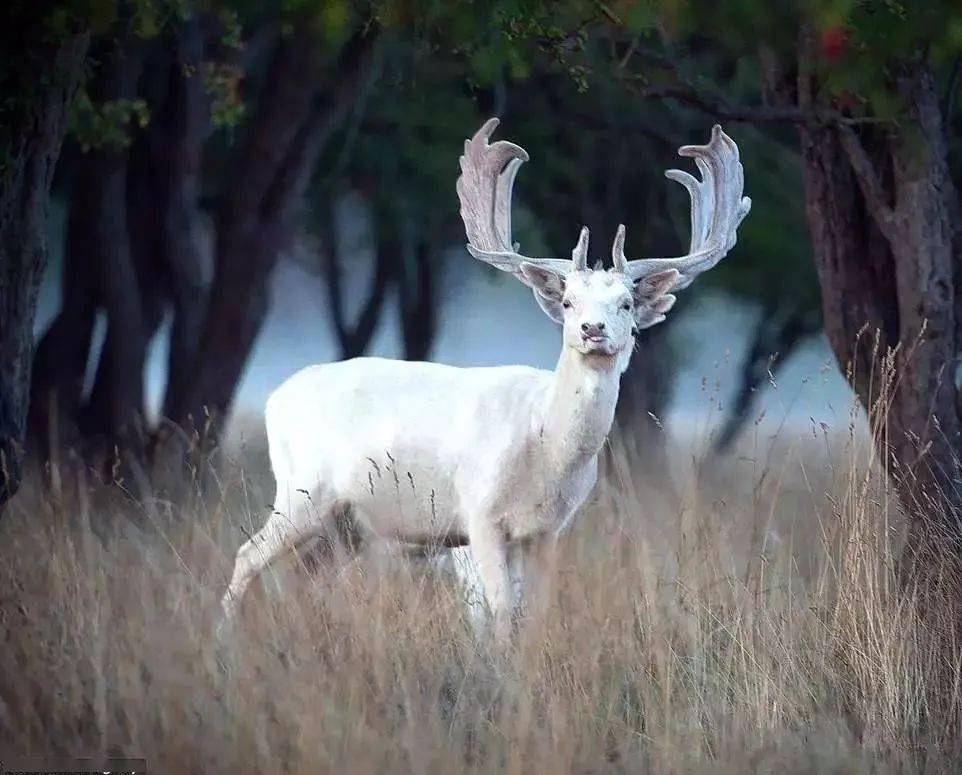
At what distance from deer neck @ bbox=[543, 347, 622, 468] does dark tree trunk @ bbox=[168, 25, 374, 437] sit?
528cm

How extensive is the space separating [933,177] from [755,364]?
11.6m

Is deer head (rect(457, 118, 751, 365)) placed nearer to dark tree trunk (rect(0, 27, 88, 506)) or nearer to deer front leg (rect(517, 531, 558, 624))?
deer front leg (rect(517, 531, 558, 624))

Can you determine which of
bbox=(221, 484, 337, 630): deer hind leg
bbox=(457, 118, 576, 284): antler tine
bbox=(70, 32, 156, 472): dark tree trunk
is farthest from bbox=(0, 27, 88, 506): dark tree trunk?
bbox=(70, 32, 156, 472): dark tree trunk

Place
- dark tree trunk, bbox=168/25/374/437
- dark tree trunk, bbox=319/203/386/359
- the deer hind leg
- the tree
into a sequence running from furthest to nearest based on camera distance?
1. dark tree trunk, bbox=319/203/386/359
2. dark tree trunk, bbox=168/25/374/437
3. the deer hind leg
4. the tree

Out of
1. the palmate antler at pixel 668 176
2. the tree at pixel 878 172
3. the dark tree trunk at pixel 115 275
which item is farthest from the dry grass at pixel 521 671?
the dark tree trunk at pixel 115 275

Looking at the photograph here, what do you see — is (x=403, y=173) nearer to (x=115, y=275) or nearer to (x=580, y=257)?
(x=115, y=275)

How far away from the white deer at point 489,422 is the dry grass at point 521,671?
0.39m

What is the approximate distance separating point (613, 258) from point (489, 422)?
956mm

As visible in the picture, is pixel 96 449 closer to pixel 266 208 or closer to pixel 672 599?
pixel 266 208

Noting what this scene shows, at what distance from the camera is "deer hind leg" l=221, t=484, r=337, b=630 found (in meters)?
7.71

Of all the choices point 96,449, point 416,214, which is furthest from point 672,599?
point 416,214

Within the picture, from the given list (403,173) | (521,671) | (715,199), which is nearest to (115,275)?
(403,173)

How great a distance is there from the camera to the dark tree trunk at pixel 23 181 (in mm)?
7188

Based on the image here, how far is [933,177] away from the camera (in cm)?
823
